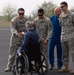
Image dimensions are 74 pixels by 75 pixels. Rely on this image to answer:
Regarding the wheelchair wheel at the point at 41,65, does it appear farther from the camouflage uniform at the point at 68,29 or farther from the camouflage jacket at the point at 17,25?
the camouflage jacket at the point at 17,25

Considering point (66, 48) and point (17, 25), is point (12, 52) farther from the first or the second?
point (66, 48)

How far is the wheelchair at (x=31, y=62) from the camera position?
8.86 meters

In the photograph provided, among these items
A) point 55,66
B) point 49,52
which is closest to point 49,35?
point 49,52

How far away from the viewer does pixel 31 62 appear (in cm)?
912

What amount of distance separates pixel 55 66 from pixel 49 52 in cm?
76

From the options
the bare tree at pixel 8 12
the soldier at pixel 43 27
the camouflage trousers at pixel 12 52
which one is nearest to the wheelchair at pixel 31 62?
the soldier at pixel 43 27

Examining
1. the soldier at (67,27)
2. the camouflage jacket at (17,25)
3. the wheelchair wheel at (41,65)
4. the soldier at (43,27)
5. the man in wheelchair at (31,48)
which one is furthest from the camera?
the camouflage jacket at (17,25)

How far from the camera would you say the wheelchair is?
8863mm

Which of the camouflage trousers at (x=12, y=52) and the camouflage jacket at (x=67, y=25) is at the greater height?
the camouflage jacket at (x=67, y=25)

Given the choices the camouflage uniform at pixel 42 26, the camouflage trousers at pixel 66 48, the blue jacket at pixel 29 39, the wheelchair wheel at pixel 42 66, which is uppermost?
the camouflage uniform at pixel 42 26

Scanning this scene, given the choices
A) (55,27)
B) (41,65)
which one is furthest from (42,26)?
(41,65)

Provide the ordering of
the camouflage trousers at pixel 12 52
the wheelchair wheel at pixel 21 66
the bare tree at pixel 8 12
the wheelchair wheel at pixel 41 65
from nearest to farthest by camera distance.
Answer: the wheelchair wheel at pixel 21 66, the wheelchair wheel at pixel 41 65, the camouflage trousers at pixel 12 52, the bare tree at pixel 8 12

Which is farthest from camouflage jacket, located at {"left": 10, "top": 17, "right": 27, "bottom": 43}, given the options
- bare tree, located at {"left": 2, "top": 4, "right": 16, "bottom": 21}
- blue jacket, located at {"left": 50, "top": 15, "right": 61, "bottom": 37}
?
bare tree, located at {"left": 2, "top": 4, "right": 16, "bottom": 21}

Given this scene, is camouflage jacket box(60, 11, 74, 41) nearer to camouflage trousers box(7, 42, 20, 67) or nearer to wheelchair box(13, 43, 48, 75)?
wheelchair box(13, 43, 48, 75)
